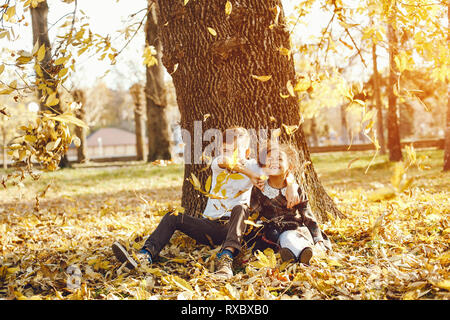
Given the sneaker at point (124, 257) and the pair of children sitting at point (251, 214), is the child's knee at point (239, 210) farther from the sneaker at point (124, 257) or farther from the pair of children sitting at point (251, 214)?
the sneaker at point (124, 257)

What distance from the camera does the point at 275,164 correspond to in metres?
3.34

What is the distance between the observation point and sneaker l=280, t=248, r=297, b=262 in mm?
2953

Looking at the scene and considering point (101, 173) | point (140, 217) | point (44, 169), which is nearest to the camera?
point (44, 169)

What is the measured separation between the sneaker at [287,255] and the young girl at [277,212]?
0.60 feet

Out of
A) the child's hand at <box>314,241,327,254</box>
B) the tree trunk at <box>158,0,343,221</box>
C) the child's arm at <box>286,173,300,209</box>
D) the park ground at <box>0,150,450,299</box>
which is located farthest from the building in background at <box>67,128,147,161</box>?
the child's hand at <box>314,241,327,254</box>

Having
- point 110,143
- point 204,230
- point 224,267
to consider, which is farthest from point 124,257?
point 110,143

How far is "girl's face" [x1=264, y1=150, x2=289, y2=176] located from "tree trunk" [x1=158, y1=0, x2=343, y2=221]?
0.59m

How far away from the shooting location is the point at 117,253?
307 cm

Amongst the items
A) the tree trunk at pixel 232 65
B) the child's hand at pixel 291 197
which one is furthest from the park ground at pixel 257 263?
the tree trunk at pixel 232 65

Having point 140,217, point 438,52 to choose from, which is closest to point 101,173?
point 140,217

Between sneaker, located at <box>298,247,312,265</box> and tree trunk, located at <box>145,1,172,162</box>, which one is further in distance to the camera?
tree trunk, located at <box>145,1,172,162</box>

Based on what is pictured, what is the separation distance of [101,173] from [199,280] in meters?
12.3

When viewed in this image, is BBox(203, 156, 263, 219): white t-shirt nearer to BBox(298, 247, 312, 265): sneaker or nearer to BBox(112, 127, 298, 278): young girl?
BBox(112, 127, 298, 278): young girl
